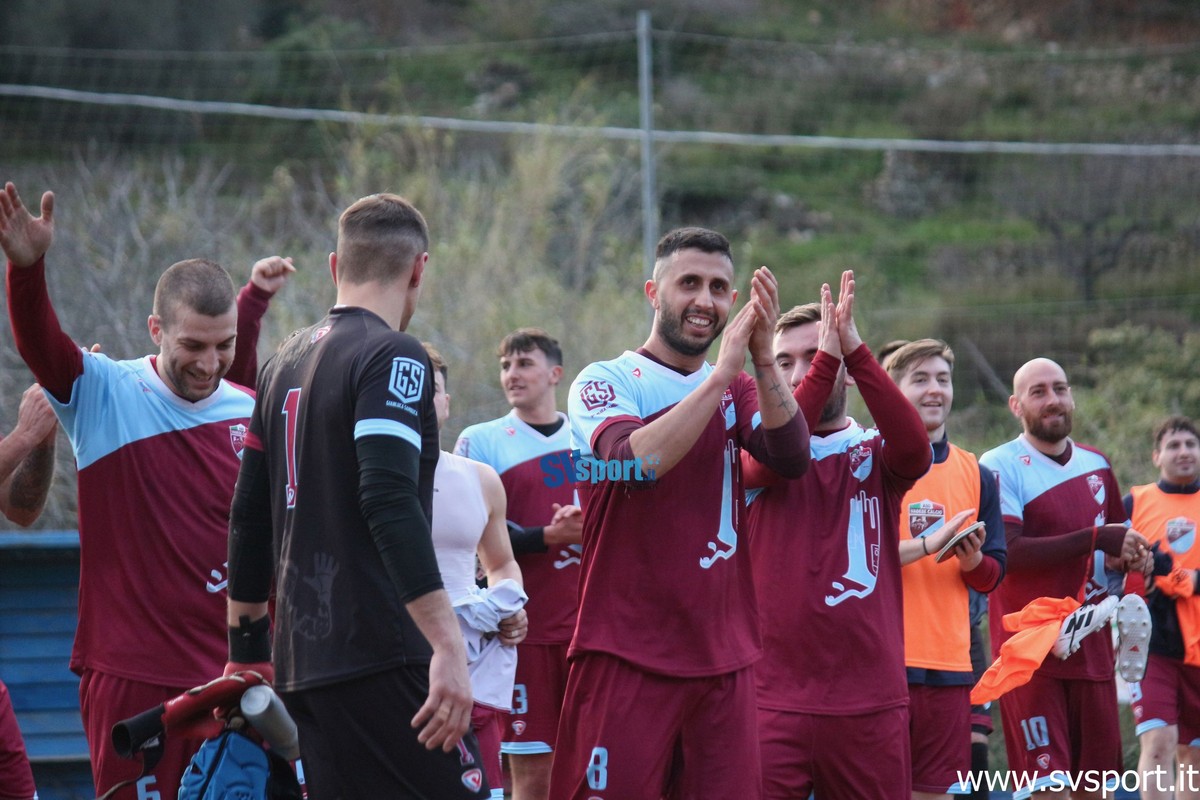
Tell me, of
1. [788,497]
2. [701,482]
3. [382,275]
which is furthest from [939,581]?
[382,275]

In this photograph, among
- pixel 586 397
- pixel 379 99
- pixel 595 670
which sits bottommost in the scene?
pixel 595 670

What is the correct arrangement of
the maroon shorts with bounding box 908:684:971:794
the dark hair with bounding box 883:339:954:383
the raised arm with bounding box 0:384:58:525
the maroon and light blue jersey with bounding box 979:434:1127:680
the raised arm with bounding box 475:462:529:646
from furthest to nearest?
the maroon and light blue jersey with bounding box 979:434:1127:680 < the dark hair with bounding box 883:339:954:383 < the maroon shorts with bounding box 908:684:971:794 < the raised arm with bounding box 475:462:529:646 < the raised arm with bounding box 0:384:58:525

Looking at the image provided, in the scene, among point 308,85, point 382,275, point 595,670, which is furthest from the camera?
point 308,85

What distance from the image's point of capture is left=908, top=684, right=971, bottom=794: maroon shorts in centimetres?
587

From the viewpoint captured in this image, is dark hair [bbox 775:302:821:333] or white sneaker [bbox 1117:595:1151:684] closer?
dark hair [bbox 775:302:821:333]

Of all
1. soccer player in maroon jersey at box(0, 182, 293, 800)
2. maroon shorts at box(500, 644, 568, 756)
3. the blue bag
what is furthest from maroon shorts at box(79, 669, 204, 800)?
maroon shorts at box(500, 644, 568, 756)

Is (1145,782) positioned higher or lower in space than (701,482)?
lower

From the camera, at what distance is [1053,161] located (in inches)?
806

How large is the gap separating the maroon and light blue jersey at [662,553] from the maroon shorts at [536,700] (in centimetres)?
289

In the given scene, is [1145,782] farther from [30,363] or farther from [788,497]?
[30,363]

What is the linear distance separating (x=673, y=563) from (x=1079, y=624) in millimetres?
2926

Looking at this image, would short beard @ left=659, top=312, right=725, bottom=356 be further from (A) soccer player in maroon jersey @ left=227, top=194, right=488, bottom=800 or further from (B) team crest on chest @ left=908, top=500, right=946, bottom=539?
(B) team crest on chest @ left=908, top=500, right=946, bottom=539

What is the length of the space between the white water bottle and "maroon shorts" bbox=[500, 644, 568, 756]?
3.38 metres

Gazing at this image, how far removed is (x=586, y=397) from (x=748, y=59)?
20.4 m
